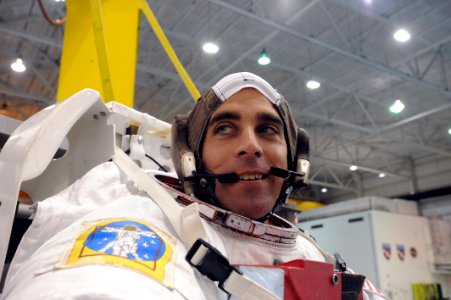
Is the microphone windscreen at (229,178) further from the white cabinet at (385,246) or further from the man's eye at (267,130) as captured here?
the white cabinet at (385,246)

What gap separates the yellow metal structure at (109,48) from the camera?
1841mm

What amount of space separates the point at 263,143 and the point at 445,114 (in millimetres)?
8015

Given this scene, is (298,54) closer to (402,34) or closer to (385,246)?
(402,34)

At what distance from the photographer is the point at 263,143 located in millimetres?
962

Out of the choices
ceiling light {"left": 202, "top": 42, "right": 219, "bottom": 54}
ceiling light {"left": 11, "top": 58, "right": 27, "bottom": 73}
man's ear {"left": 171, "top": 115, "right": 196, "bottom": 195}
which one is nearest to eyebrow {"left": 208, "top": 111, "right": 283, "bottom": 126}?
man's ear {"left": 171, "top": 115, "right": 196, "bottom": 195}

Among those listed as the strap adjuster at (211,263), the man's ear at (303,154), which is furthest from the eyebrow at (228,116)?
the strap adjuster at (211,263)

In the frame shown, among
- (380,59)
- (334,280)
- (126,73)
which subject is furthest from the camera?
(380,59)

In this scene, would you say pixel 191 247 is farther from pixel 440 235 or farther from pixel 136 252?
pixel 440 235

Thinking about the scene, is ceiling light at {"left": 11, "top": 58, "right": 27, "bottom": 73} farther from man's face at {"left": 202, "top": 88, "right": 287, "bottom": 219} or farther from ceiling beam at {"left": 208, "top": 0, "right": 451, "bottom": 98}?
man's face at {"left": 202, "top": 88, "right": 287, "bottom": 219}

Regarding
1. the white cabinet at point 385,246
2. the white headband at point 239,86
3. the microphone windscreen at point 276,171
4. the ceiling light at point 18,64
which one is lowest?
the microphone windscreen at point 276,171

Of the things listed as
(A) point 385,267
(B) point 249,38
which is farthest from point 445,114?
(B) point 249,38

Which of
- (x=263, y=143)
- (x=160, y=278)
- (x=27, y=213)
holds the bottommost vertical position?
(x=160, y=278)

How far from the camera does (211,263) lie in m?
0.59

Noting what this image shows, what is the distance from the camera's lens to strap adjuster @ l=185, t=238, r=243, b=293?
1.92 ft
